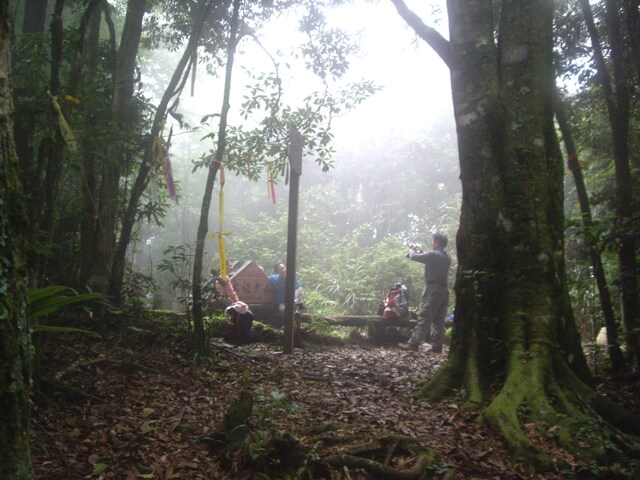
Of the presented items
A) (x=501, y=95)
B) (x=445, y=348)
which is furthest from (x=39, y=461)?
(x=445, y=348)

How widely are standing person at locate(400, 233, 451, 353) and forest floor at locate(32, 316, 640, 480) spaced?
266cm

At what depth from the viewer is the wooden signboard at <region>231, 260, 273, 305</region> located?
10.0m

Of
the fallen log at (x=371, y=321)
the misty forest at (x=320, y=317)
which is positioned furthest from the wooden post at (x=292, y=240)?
the fallen log at (x=371, y=321)

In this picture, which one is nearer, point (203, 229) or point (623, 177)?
point (623, 177)

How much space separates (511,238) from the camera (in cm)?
414

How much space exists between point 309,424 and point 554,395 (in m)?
1.86

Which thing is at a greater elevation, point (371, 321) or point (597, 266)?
point (597, 266)

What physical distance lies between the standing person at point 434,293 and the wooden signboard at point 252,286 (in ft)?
11.4

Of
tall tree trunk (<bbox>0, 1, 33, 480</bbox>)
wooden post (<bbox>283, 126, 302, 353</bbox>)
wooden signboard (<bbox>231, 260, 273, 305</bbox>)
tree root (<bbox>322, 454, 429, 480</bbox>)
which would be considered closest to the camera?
tall tree trunk (<bbox>0, 1, 33, 480</bbox>)

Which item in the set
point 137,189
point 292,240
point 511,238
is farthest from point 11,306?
point 292,240

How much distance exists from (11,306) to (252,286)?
8.82 m

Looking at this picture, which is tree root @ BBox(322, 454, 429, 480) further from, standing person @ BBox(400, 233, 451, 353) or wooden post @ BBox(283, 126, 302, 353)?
standing person @ BBox(400, 233, 451, 353)

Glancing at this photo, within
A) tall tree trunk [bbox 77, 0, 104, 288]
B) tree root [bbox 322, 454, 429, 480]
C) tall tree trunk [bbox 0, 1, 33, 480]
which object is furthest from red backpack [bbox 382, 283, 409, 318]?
tall tree trunk [bbox 0, 1, 33, 480]

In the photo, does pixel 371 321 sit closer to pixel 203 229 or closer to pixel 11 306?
pixel 203 229
